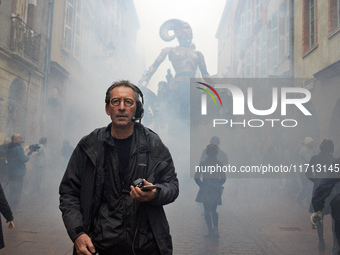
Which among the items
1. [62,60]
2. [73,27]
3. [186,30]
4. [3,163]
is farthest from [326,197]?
[73,27]

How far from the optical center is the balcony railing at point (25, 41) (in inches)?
309

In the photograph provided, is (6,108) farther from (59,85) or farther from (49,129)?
(59,85)

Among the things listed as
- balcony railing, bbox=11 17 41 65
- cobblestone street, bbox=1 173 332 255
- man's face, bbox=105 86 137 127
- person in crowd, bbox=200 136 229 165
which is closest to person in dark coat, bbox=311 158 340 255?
cobblestone street, bbox=1 173 332 255

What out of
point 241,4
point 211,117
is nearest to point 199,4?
point 241,4

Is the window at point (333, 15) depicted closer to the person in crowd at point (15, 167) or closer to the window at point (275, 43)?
the window at point (275, 43)

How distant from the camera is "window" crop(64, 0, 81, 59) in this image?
8005mm

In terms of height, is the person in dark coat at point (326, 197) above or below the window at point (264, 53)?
below

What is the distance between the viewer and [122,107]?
1741 mm

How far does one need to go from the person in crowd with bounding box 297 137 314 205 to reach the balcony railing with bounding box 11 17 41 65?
6.64 metres

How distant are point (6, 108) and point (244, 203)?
18.0 ft

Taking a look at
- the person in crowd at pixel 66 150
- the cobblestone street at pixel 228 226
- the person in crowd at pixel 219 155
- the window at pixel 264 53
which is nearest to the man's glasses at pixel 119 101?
the cobblestone street at pixel 228 226

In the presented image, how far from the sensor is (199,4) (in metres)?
7.27

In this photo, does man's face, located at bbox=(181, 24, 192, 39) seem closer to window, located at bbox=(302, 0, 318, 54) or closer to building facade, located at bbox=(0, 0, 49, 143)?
window, located at bbox=(302, 0, 318, 54)

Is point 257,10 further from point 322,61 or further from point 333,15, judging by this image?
point 322,61
